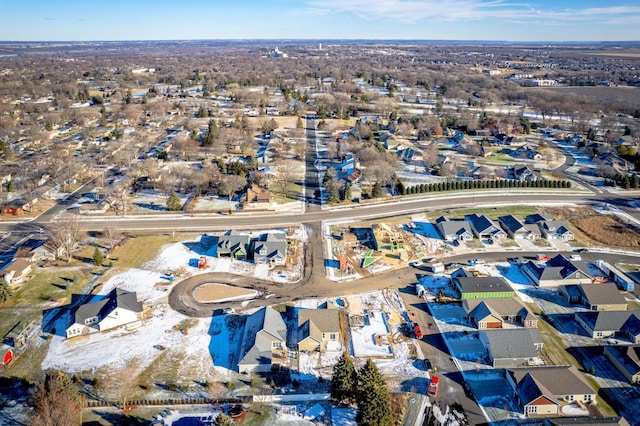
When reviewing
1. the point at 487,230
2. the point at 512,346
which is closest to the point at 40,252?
the point at 512,346

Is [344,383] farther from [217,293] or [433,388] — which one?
[217,293]

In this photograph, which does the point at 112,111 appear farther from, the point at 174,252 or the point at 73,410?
the point at 73,410

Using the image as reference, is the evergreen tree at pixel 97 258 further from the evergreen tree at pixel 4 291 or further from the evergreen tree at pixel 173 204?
the evergreen tree at pixel 173 204

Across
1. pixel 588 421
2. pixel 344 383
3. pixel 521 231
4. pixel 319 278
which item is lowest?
pixel 319 278

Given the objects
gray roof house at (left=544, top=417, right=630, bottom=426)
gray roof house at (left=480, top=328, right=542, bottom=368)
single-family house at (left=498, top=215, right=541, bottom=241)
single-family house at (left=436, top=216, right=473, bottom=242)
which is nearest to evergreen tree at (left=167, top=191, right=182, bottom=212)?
single-family house at (left=436, top=216, right=473, bottom=242)

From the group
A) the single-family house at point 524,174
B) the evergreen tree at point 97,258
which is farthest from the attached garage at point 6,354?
the single-family house at point 524,174

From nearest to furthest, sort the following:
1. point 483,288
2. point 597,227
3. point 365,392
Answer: point 365,392 < point 483,288 < point 597,227

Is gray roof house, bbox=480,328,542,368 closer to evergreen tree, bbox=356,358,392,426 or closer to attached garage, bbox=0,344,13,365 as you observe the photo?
evergreen tree, bbox=356,358,392,426

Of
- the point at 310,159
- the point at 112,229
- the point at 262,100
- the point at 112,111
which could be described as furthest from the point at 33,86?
the point at 112,229
